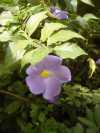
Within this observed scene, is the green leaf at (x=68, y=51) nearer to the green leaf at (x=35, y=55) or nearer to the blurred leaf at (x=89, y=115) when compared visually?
the green leaf at (x=35, y=55)

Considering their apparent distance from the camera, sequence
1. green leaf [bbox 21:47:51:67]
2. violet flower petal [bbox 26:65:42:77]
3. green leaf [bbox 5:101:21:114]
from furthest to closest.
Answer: green leaf [bbox 5:101:21:114]
violet flower petal [bbox 26:65:42:77]
green leaf [bbox 21:47:51:67]

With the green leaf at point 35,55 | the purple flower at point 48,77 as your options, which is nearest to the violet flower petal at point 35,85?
the purple flower at point 48,77

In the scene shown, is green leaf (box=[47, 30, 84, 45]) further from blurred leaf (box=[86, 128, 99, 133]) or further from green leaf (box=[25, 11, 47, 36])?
blurred leaf (box=[86, 128, 99, 133])

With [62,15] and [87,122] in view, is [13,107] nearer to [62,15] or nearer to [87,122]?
[87,122]

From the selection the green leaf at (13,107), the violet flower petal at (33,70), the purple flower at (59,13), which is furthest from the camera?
the purple flower at (59,13)

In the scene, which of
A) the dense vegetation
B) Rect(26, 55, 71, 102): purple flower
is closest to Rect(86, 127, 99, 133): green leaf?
the dense vegetation

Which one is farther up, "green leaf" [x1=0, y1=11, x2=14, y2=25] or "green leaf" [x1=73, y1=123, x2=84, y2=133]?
"green leaf" [x1=0, y1=11, x2=14, y2=25]

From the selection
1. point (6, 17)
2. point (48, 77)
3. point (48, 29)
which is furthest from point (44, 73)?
point (6, 17)
